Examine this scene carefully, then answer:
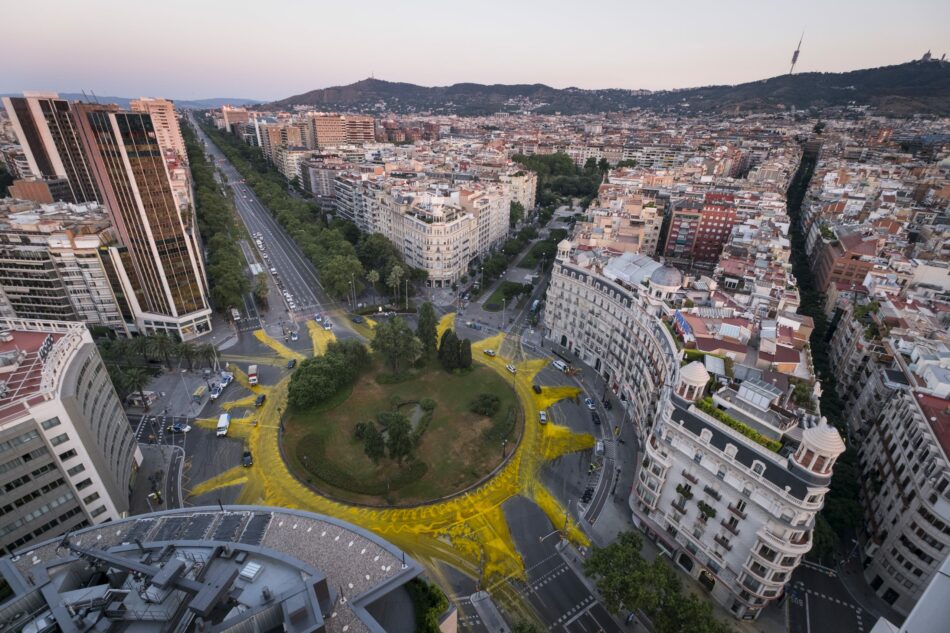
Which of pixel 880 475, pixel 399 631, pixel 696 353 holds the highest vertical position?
pixel 696 353

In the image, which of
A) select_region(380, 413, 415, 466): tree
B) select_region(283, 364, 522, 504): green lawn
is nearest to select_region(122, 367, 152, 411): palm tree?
select_region(283, 364, 522, 504): green lawn

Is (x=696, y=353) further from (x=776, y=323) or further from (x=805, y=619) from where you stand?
(x=805, y=619)

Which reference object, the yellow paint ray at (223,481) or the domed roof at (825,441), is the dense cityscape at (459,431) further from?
the yellow paint ray at (223,481)

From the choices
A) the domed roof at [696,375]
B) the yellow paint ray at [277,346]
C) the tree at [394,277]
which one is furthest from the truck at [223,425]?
the domed roof at [696,375]

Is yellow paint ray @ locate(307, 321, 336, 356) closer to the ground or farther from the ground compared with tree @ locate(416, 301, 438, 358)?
closer to the ground

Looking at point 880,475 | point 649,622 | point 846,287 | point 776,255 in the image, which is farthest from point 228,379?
point 846,287

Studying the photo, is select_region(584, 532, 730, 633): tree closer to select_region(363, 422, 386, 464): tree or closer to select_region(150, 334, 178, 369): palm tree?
select_region(363, 422, 386, 464): tree
